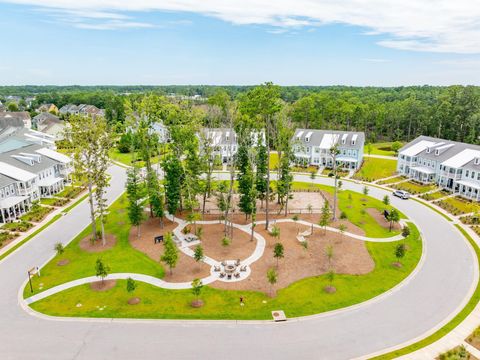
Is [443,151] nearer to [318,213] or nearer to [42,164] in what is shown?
[318,213]

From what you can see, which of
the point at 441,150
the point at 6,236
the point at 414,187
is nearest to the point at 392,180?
the point at 414,187

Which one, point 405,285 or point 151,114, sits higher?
point 151,114

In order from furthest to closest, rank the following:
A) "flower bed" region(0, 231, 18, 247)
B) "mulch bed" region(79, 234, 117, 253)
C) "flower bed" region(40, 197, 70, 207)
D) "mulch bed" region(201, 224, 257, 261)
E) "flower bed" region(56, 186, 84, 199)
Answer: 1. "flower bed" region(56, 186, 84, 199)
2. "flower bed" region(40, 197, 70, 207)
3. "flower bed" region(0, 231, 18, 247)
4. "mulch bed" region(79, 234, 117, 253)
5. "mulch bed" region(201, 224, 257, 261)

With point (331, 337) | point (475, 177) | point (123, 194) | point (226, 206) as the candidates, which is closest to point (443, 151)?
point (475, 177)

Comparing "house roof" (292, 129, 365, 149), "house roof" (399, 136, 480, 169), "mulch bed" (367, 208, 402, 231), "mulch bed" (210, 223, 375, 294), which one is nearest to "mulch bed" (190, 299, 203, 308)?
"mulch bed" (210, 223, 375, 294)

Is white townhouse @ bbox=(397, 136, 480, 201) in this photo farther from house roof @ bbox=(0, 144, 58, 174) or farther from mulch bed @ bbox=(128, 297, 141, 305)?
house roof @ bbox=(0, 144, 58, 174)

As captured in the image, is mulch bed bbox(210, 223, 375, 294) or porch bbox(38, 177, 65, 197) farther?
porch bbox(38, 177, 65, 197)


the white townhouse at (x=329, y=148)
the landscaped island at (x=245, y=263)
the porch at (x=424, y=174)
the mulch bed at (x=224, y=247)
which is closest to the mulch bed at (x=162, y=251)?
the landscaped island at (x=245, y=263)
